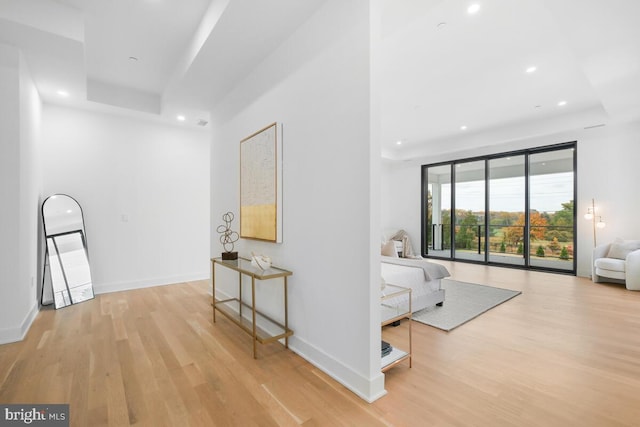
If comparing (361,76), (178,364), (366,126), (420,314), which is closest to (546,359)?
(420,314)

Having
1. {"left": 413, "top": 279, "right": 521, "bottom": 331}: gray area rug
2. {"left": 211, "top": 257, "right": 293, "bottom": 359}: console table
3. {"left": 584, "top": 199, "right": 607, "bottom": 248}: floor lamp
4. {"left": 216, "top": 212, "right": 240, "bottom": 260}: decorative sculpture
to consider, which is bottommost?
{"left": 413, "top": 279, "right": 521, "bottom": 331}: gray area rug

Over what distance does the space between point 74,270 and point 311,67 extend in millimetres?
4169

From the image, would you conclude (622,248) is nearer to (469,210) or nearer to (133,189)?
(469,210)

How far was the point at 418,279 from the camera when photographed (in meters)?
3.39

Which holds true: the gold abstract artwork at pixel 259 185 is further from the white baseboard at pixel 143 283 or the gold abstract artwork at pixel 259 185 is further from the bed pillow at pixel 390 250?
the bed pillow at pixel 390 250

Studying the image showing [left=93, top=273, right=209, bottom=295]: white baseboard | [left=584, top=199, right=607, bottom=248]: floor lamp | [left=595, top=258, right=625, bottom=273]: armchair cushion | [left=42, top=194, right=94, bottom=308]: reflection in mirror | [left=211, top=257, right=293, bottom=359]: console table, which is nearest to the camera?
[left=211, top=257, right=293, bottom=359]: console table

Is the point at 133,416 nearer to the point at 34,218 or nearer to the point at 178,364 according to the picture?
the point at 178,364

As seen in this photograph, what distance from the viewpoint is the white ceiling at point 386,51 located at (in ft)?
7.83

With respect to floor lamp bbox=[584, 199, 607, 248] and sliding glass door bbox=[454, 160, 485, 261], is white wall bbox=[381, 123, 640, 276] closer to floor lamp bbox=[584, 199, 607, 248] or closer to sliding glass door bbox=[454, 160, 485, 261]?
floor lamp bbox=[584, 199, 607, 248]

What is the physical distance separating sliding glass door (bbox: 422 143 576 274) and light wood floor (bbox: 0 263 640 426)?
9.66 ft

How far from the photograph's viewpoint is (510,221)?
6.50 meters

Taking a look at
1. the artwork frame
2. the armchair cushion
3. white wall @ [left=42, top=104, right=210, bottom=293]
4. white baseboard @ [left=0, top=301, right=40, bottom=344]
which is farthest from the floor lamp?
white baseboard @ [left=0, top=301, right=40, bottom=344]

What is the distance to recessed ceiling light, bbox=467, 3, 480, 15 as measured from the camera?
8.07 ft

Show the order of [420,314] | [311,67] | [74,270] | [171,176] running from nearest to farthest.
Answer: [311,67] < [420,314] < [74,270] < [171,176]
